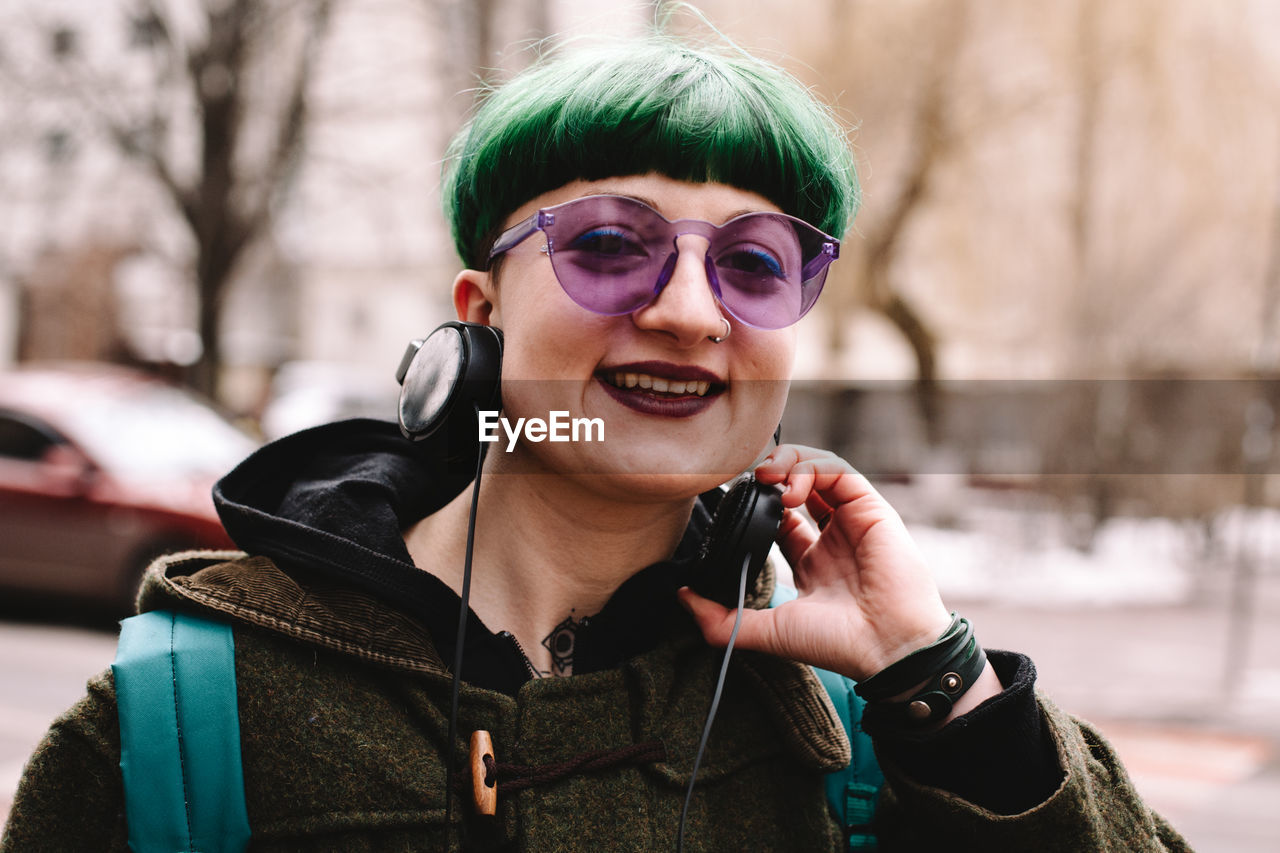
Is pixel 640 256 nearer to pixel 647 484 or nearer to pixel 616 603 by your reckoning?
pixel 647 484

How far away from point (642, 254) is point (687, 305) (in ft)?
0.31

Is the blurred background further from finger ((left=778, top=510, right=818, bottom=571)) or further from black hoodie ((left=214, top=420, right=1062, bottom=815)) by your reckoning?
finger ((left=778, top=510, right=818, bottom=571))

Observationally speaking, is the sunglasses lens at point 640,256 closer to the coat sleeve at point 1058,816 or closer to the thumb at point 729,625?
the thumb at point 729,625

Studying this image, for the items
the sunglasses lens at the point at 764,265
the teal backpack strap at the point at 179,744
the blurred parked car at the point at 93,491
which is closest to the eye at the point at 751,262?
the sunglasses lens at the point at 764,265

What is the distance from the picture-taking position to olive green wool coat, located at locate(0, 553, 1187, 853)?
1.27 m

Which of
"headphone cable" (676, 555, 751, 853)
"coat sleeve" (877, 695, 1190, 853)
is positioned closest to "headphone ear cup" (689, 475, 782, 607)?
"headphone cable" (676, 555, 751, 853)

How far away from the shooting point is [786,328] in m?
1.50

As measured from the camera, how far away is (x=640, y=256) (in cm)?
140

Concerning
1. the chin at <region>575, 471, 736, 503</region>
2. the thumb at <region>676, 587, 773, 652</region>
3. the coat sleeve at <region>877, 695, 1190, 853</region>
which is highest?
the chin at <region>575, 471, 736, 503</region>

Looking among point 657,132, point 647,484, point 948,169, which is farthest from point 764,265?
point 948,169

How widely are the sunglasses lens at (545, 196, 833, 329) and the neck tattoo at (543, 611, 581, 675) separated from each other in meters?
0.48

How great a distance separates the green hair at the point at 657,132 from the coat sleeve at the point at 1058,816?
0.82m

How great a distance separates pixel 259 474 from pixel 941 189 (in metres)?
13.9

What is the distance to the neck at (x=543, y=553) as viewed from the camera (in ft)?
5.05
